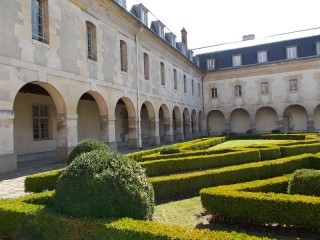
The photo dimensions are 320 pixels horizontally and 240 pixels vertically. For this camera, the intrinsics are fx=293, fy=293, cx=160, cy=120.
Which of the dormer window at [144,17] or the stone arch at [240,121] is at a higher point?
the dormer window at [144,17]

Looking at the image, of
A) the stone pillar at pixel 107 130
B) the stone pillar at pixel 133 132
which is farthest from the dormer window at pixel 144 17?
the stone pillar at pixel 107 130

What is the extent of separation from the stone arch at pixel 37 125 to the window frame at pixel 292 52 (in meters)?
23.5

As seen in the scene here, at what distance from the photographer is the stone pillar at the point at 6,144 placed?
842 cm

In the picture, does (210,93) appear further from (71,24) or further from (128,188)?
(128,188)

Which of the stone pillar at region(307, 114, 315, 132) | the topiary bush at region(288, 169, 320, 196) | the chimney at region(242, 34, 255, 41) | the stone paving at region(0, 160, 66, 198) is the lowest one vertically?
the stone paving at region(0, 160, 66, 198)

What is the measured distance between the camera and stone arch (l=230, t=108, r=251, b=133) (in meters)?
31.1

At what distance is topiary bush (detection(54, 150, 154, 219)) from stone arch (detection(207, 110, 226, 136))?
28.8 metres

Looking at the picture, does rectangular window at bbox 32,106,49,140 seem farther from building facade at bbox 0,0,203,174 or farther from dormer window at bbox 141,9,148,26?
dormer window at bbox 141,9,148,26

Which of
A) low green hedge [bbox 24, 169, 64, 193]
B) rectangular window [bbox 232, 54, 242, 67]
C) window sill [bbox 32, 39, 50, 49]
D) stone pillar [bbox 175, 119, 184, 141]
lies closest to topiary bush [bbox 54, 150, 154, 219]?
low green hedge [bbox 24, 169, 64, 193]

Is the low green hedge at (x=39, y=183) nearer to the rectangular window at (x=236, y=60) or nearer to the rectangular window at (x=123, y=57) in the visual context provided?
the rectangular window at (x=123, y=57)

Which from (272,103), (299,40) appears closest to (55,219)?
(272,103)

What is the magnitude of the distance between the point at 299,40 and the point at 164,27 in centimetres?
1488

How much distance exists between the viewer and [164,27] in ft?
73.6

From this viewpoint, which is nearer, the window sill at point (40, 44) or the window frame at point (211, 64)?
the window sill at point (40, 44)
